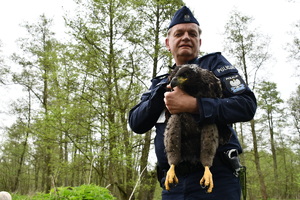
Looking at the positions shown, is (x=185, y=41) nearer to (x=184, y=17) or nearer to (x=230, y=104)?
(x=184, y=17)

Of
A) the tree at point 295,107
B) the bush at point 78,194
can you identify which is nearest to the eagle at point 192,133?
the bush at point 78,194

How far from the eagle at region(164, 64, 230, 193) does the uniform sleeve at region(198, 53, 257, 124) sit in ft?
0.23

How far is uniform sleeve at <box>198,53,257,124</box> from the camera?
1488 millimetres

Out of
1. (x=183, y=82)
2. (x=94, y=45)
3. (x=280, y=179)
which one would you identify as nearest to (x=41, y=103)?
(x=94, y=45)

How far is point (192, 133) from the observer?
154 centimetres

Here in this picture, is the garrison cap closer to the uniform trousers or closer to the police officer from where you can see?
the police officer

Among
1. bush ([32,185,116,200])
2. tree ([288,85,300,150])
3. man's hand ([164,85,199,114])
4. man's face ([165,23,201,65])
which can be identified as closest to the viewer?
man's hand ([164,85,199,114])

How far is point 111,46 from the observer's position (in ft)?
36.8

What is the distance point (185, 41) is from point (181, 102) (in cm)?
66

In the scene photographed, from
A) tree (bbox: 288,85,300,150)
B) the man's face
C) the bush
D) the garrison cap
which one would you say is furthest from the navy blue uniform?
tree (bbox: 288,85,300,150)

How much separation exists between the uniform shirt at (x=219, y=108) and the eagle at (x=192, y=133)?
2.7 inches

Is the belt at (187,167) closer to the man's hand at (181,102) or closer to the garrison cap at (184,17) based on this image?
the man's hand at (181,102)

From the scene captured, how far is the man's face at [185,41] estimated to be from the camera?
1.98 m

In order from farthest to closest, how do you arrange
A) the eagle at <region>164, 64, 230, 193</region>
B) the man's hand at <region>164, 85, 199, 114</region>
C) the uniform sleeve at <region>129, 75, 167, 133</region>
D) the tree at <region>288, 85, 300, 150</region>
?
1. the tree at <region>288, 85, 300, 150</region>
2. the uniform sleeve at <region>129, 75, 167, 133</region>
3. the man's hand at <region>164, 85, 199, 114</region>
4. the eagle at <region>164, 64, 230, 193</region>
